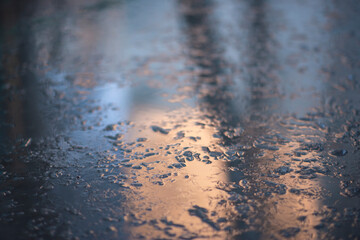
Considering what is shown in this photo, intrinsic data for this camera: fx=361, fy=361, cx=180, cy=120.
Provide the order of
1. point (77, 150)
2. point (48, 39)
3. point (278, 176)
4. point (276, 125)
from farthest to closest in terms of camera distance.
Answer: point (48, 39)
point (276, 125)
point (77, 150)
point (278, 176)

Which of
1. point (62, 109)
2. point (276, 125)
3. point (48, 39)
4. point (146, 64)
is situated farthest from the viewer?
point (48, 39)

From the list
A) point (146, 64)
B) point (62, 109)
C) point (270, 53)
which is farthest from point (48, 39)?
A: point (270, 53)

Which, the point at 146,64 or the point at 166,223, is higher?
the point at 146,64

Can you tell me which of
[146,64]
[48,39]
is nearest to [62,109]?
[146,64]

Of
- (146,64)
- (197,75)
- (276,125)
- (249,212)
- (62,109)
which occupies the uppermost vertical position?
(146,64)

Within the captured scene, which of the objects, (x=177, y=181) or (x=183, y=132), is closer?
(x=177, y=181)

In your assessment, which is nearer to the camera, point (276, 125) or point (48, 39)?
point (276, 125)

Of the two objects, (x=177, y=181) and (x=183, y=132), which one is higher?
(x=183, y=132)

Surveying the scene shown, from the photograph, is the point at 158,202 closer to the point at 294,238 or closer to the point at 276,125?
the point at 294,238
